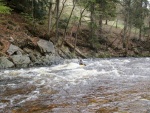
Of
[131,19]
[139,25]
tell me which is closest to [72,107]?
[131,19]

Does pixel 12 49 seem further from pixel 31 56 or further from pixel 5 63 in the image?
pixel 5 63

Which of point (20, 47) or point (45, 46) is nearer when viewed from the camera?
point (20, 47)

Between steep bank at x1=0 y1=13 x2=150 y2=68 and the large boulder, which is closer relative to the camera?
the large boulder

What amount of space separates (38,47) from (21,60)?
3124mm

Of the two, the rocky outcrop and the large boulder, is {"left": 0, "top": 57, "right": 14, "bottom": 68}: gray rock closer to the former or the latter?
the rocky outcrop

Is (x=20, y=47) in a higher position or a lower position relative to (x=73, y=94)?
higher

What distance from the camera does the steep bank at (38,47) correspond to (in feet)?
62.9

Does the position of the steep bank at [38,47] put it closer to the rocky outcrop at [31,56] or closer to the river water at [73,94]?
the rocky outcrop at [31,56]

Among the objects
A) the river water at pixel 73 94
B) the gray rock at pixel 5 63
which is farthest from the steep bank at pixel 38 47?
the river water at pixel 73 94

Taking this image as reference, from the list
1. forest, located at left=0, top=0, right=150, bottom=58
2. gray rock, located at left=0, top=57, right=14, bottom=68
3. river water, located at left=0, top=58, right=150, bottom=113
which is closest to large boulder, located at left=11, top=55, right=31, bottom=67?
gray rock, located at left=0, top=57, right=14, bottom=68

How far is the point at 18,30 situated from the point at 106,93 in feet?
51.1

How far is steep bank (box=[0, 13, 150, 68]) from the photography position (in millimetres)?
19172

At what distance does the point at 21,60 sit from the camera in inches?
742

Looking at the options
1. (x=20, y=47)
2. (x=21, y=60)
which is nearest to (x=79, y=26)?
(x=20, y=47)
